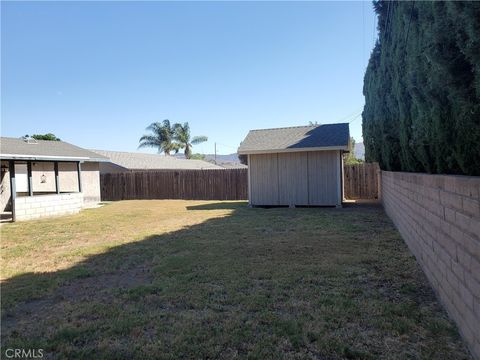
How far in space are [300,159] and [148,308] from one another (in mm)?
11512

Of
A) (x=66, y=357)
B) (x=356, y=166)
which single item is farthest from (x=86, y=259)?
(x=356, y=166)

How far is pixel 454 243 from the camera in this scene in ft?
10.4

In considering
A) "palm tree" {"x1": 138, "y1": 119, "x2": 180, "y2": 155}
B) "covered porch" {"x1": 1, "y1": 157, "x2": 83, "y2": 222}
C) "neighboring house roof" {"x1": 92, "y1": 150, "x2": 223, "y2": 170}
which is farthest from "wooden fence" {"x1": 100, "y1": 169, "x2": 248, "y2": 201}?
"palm tree" {"x1": 138, "y1": 119, "x2": 180, "y2": 155}

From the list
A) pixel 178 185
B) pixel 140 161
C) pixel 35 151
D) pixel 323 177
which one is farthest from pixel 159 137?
pixel 323 177

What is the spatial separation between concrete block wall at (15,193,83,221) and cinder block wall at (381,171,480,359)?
42.2 feet

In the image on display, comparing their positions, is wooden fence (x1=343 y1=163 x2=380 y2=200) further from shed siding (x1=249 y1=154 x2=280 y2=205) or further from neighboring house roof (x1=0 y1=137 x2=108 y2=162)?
neighboring house roof (x1=0 y1=137 x2=108 y2=162)

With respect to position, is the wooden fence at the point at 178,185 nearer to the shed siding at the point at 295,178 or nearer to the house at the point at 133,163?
the house at the point at 133,163

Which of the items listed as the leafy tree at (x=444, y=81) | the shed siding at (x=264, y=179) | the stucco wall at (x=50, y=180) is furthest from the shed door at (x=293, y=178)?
the stucco wall at (x=50, y=180)

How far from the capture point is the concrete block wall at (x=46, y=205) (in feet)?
41.9

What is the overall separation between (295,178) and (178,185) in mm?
9449

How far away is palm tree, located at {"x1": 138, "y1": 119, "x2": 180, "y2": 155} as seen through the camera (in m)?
44.8

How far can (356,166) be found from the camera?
18.2 m

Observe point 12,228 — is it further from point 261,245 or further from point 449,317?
point 449,317

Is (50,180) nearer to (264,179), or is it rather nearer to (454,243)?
(264,179)
